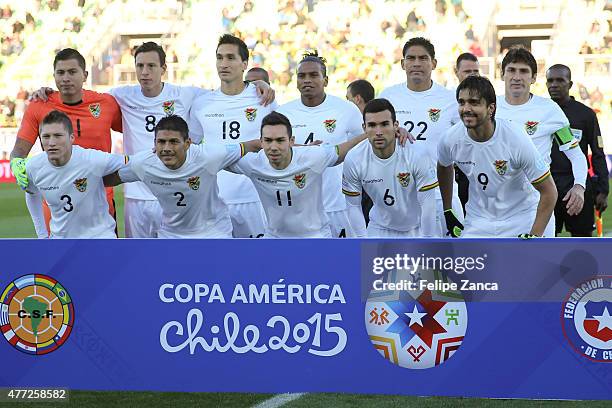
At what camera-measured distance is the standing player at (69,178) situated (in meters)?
5.37

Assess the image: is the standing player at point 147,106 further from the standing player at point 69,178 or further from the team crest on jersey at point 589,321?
the team crest on jersey at point 589,321

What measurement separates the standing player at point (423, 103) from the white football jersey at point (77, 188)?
1904mm

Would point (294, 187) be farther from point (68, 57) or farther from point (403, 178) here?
point (68, 57)

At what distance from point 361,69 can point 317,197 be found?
1607cm

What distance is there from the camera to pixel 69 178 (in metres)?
5.40

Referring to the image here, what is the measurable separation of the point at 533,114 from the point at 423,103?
0.77 m

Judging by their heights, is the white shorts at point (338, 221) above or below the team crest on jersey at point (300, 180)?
below

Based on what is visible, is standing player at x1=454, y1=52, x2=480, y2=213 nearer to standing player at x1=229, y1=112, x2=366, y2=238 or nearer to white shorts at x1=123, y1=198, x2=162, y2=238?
standing player at x1=229, y1=112, x2=366, y2=238

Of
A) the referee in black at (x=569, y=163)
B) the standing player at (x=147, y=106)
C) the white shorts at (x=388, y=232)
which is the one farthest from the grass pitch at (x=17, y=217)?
the white shorts at (x=388, y=232)

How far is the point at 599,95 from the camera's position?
782 inches

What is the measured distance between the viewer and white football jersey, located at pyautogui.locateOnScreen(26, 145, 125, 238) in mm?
5398

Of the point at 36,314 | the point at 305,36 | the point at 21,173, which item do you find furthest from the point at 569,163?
the point at 305,36

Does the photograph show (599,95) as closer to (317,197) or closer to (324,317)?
(317,197)

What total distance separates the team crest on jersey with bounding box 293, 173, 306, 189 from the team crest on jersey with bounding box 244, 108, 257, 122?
920 mm
